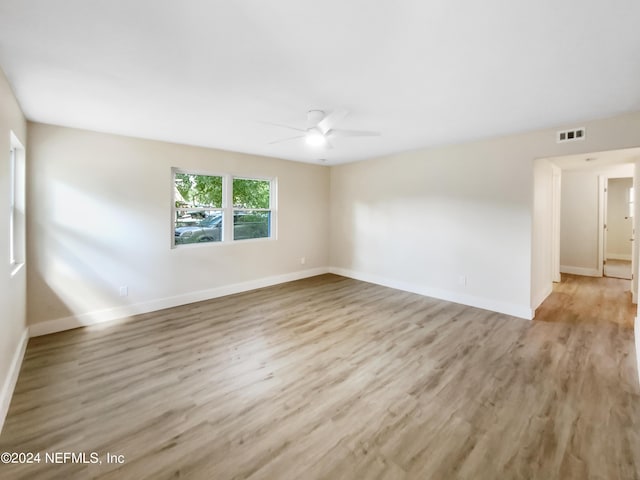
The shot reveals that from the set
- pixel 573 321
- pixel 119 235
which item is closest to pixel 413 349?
pixel 573 321

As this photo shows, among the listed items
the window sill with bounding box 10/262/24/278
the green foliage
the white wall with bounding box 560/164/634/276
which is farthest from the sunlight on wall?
the white wall with bounding box 560/164/634/276

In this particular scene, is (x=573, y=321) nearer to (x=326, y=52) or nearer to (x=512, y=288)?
(x=512, y=288)

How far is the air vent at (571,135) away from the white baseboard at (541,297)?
6.60 feet

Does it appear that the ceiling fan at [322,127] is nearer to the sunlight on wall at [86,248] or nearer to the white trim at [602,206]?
the sunlight on wall at [86,248]

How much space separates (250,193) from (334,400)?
12.8 feet

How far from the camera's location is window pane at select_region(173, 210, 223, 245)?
4449 mm

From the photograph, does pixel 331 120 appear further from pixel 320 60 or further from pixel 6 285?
pixel 6 285

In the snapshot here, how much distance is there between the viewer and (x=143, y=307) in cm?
405

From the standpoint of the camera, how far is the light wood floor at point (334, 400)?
164 centimetres

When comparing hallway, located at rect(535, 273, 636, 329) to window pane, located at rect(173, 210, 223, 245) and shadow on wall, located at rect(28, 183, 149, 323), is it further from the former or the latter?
shadow on wall, located at rect(28, 183, 149, 323)

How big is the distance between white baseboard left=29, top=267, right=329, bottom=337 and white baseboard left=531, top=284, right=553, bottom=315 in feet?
12.7

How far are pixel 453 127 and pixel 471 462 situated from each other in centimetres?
324

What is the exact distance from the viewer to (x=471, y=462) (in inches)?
64.6

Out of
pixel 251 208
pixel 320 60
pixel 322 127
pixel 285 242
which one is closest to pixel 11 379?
pixel 320 60
